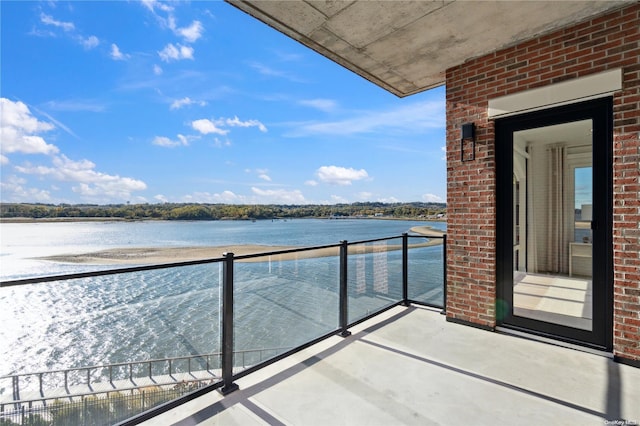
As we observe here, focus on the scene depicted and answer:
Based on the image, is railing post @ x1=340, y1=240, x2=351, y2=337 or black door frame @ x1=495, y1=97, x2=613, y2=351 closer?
black door frame @ x1=495, y1=97, x2=613, y2=351

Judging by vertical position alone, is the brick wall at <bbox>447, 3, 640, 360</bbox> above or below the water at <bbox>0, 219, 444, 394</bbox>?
above

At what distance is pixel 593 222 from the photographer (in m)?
2.72

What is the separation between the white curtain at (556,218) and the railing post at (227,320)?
4291 mm

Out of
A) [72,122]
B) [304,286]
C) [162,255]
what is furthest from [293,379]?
[72,122]

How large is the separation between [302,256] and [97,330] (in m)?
1.84

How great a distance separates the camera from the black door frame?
2.60 metres

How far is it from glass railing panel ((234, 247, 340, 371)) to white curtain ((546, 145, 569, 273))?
3418 mm

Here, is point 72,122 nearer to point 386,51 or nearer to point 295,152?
point 295,152

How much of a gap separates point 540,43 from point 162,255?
32.9 metres

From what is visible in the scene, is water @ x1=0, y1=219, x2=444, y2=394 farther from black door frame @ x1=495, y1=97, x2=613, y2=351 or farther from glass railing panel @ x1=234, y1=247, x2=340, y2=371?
black door frame @ x1=495, y1=97, x2=613, y2=351

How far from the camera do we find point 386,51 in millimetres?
3086

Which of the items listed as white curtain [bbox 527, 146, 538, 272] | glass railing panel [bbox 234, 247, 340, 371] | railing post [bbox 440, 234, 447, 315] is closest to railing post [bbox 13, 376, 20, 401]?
glass railing panel [bbox 234, 247, 340, 371]

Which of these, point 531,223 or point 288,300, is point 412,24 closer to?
point 288,300

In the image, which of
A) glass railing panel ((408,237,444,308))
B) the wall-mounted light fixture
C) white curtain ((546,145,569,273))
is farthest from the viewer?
white curtain ((546,145,569,273))
